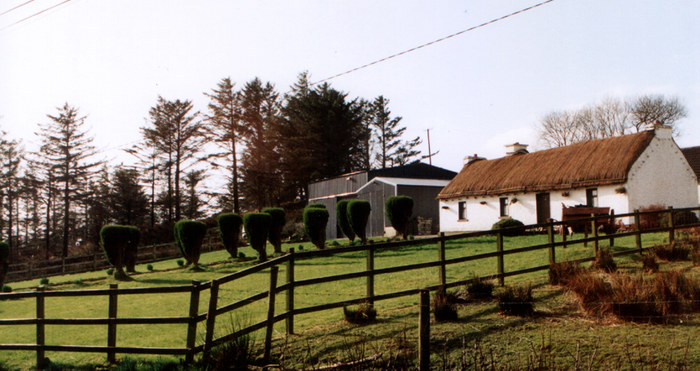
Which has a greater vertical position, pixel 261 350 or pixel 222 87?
pixel 222 87

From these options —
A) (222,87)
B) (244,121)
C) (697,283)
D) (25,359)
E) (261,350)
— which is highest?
(222,87)

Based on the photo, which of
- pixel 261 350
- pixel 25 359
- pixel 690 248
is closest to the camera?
pixel 261 350

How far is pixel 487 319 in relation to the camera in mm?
7023

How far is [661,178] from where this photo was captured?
81.6 ft

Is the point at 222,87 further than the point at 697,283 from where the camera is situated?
Yes

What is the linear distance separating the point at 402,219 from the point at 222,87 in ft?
119

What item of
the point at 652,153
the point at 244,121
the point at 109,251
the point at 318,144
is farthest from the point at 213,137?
the point at 652,153

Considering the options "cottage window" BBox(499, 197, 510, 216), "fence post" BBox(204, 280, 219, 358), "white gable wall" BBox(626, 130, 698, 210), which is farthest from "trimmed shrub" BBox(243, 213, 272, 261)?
"white gable wall" BBox(626, 130, 698, 210)

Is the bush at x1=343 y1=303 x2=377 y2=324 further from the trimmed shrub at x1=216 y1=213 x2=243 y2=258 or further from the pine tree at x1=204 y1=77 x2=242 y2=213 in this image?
the pine tree at x1=204 y1=77 x2=242 y2=213

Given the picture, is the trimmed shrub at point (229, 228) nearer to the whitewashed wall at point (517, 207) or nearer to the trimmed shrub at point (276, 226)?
the trimmed shrub at point (276, 226)

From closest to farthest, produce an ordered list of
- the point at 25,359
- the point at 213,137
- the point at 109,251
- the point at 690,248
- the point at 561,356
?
the point at 561,356 → the point at 25,359 → the point at 690,248 → the point at 109,251 → the point at 213,137

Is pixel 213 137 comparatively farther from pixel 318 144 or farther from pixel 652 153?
pixel 652 153

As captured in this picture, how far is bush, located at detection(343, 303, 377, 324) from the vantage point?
305 inches

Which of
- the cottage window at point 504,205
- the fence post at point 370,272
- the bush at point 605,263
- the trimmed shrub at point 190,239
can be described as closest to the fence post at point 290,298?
the fence post at point 370,272
